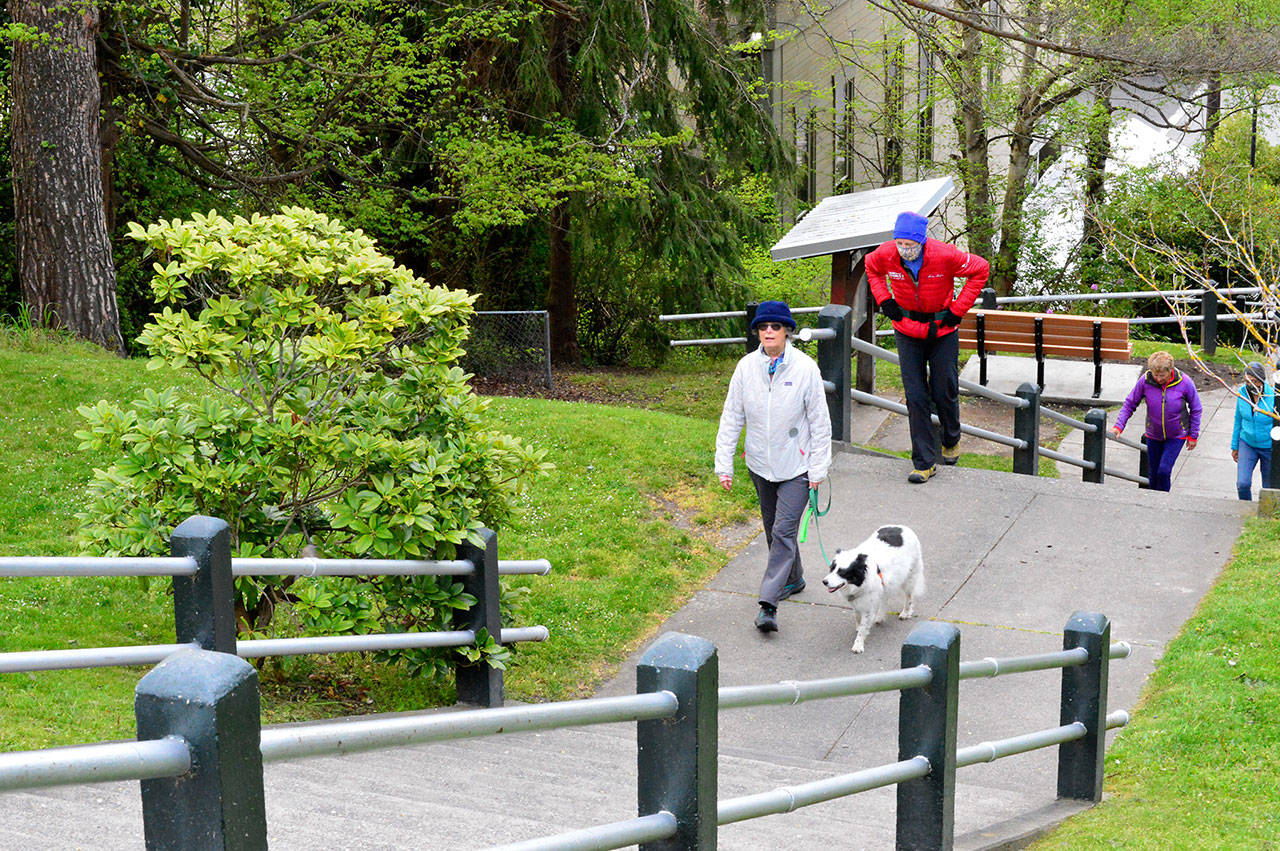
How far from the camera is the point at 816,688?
3.46 meters

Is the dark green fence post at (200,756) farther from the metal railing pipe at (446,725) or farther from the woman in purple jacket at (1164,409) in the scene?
the woman in purple jacket at (1164,409)

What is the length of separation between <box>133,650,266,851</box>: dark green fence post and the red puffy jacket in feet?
25.2

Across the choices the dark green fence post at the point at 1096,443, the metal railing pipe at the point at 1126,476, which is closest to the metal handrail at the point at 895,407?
the dark green fence post at the point at 1096,443

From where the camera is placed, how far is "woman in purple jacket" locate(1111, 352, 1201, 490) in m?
11.1

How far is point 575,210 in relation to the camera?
1761 centimetres

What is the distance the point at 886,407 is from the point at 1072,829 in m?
6.08

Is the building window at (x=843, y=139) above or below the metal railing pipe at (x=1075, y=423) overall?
above

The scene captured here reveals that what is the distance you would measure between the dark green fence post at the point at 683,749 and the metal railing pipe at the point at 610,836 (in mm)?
39

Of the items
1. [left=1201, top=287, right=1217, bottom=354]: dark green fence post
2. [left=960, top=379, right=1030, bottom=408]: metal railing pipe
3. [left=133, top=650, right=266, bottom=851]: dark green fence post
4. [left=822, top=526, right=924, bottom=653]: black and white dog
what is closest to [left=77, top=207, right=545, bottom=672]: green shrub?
[left=822, top=526, right=924, bottom=653]: black and white dog

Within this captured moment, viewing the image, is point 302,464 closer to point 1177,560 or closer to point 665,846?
point 665,846

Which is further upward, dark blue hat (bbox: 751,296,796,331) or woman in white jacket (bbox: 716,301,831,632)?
dark blue hat (bbox: 751,296,796,331)

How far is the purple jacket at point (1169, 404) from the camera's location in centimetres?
1109

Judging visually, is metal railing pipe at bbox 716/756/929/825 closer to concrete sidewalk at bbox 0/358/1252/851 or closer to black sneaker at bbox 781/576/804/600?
concrete sidewalk at bbox 0/358/1252/851

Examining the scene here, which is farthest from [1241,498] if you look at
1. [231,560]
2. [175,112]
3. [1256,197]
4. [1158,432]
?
[175,112]
